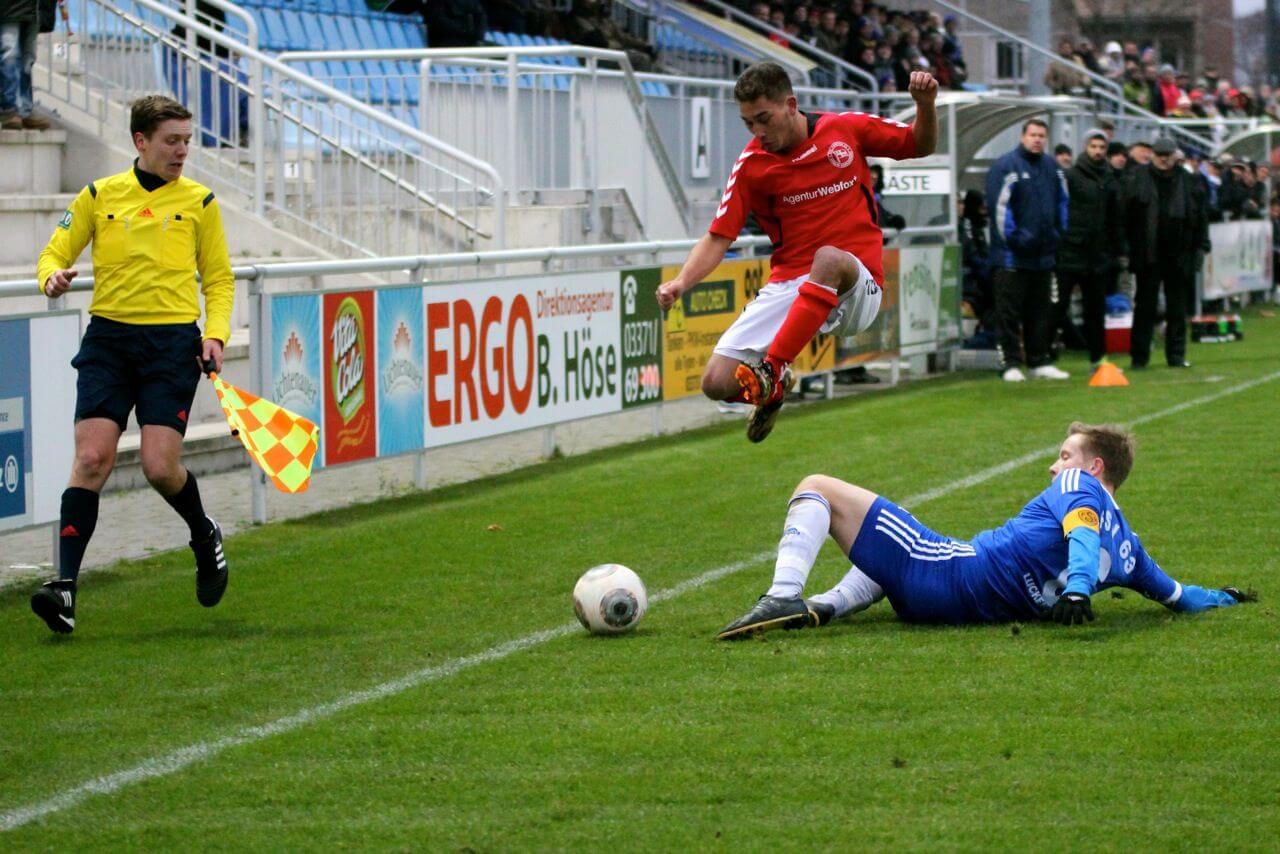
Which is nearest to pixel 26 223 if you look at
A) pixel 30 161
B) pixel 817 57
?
pixel 30 161

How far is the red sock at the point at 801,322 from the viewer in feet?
26.1

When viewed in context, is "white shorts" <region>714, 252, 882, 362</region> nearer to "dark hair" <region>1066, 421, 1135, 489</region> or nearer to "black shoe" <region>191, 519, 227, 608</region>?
"dark hair" <region>1066, 421, 1135, 489</region>

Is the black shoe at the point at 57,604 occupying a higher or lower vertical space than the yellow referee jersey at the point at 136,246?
lower

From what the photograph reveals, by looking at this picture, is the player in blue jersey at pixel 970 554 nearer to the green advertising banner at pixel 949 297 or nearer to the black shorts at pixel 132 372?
the black shorts at pixel 132 372

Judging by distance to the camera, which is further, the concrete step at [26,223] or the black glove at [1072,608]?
the concrete step at [26,223]

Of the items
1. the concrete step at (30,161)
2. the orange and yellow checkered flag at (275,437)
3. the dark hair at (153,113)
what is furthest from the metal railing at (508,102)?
the dark hair at (153,113)

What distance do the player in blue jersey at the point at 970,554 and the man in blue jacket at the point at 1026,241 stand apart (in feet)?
33.4

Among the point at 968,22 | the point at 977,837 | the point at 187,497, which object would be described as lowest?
the point at 977,837

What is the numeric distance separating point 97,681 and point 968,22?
35432mm

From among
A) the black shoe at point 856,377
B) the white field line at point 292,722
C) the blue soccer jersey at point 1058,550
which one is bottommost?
the white field line at point 292,722

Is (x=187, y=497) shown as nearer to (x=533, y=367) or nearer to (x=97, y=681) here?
(x=97, y=681)

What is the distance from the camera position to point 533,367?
488 inches

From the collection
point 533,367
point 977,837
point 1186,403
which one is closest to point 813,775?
point 977,837

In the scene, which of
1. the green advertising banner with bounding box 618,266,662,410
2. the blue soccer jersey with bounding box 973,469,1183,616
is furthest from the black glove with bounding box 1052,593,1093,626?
the green advertising banner with bounding box 618,266,662,410
